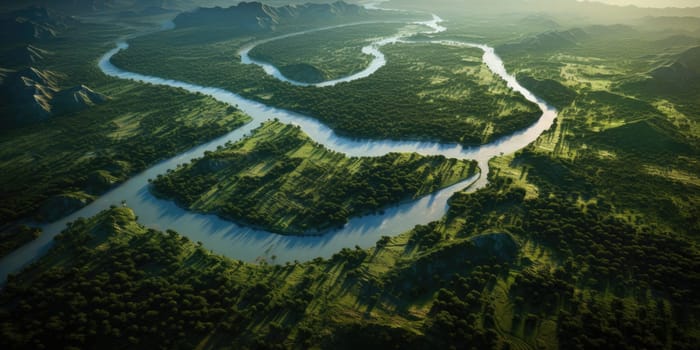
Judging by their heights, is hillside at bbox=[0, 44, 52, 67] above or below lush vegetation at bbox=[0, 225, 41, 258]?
above

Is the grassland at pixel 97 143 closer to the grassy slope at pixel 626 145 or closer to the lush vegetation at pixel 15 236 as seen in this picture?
the lush vegetation at pixel 15 236

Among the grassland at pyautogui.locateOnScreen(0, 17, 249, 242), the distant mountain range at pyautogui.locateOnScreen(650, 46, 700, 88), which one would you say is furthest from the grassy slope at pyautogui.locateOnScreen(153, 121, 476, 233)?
the distant mountain range at pyautogui.locateOnScreen(650, 46, 700, 88)

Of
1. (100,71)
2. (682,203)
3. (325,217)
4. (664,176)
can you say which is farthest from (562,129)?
(100,71)

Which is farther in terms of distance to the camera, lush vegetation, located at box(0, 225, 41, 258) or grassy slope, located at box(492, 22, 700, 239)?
grassy slope, located at box(492, 22, 700, 239)

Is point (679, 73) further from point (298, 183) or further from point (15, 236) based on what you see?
point (15, 236)

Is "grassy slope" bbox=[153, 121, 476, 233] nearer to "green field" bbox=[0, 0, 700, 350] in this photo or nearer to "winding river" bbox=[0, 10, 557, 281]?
"green field" bbox=[0, 0, 700, 350]

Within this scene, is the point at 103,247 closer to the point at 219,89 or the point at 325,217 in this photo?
the point at 325,217

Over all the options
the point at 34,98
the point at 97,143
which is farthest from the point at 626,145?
the point at 34,98

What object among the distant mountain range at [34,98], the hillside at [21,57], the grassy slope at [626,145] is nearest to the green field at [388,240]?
the grassy slope at [626,145]
